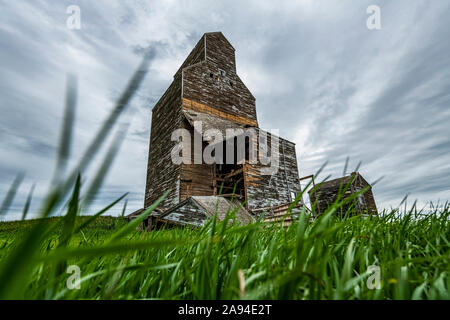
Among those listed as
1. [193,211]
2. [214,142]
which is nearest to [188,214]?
[193,211]

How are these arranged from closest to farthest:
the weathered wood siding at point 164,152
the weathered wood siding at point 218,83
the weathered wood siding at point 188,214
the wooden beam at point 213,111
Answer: the weathered wood siding at point 188,214 < the weathered wood siding at point 164,152 < the wooden beam at point 213,111 < the weathered wood siding at point 218,83

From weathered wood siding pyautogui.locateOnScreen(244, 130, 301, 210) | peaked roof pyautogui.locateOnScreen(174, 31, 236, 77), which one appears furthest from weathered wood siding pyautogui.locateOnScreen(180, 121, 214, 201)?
peaked roof pyautogui.locateOnScreen(174, 31, 236, 77)

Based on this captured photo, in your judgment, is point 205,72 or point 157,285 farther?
point 205,72

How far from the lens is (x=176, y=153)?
12.1 meters

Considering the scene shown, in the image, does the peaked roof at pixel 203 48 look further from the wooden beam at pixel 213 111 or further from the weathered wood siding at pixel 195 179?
the weathered wood siding at pixel 195 179

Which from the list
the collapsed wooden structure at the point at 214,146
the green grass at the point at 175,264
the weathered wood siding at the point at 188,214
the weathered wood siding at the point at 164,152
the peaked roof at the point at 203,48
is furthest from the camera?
the peaked roof at the point at 203,48

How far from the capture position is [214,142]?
38.0 feet

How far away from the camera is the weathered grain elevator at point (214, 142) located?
37.7 ft

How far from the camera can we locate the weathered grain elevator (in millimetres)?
11484

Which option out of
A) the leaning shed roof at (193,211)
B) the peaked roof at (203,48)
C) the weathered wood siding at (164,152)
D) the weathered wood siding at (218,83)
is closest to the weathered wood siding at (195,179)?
the weathered wood siding at (164,152)

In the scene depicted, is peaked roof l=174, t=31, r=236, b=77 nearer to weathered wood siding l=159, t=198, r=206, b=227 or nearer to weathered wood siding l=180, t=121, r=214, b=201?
weathered wood siding l=180, t=121, r=214, b=201
